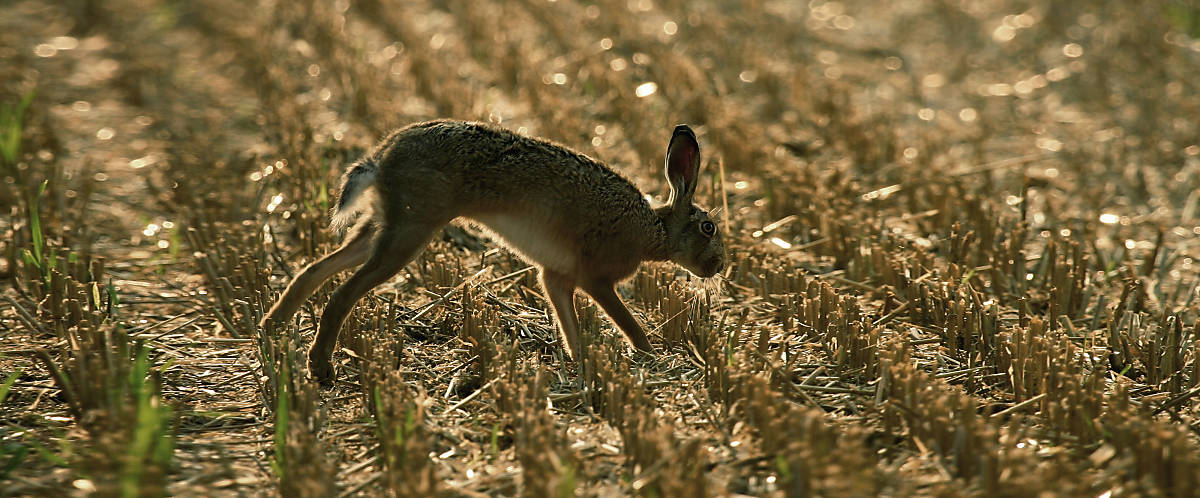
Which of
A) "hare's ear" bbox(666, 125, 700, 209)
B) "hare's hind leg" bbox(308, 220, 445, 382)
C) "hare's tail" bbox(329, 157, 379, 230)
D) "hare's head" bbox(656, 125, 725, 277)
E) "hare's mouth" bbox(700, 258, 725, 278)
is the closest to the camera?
"hare's hind leg" bbox(308, 220, 445, 382)

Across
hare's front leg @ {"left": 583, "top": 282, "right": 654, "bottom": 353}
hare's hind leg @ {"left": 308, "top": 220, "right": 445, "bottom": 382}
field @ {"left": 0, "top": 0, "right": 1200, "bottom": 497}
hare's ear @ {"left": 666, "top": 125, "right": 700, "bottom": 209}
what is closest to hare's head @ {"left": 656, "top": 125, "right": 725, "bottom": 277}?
hare's ear @ {"left": 666, "top": 125, "right": 700, "bottom": 209}

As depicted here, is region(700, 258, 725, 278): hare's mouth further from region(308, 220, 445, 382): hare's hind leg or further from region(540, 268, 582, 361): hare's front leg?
region(308, 220, 445, 382): hare's hind leg

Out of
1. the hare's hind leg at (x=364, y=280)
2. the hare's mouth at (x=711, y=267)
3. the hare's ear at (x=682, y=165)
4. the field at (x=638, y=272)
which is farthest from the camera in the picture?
the hare's mouth at (x=711, y=267)

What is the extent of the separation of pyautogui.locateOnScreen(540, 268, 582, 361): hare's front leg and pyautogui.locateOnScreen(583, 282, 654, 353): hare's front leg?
0.34 feet

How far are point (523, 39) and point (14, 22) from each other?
182 inches

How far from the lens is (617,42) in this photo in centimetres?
1002

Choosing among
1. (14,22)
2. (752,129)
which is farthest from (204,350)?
(14,22)

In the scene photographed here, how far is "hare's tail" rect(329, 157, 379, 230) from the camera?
4.52 meters

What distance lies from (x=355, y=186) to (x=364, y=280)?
1.47 ft

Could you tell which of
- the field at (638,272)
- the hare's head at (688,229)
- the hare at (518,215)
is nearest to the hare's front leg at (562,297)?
the hare at (518,215)

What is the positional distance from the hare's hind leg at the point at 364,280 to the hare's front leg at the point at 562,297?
0.74 metres

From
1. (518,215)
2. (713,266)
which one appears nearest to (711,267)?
(713,266)

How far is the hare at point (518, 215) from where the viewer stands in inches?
172

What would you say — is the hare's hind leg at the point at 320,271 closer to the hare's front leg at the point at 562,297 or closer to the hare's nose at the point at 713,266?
the hare's front leg at the point at 562,297
